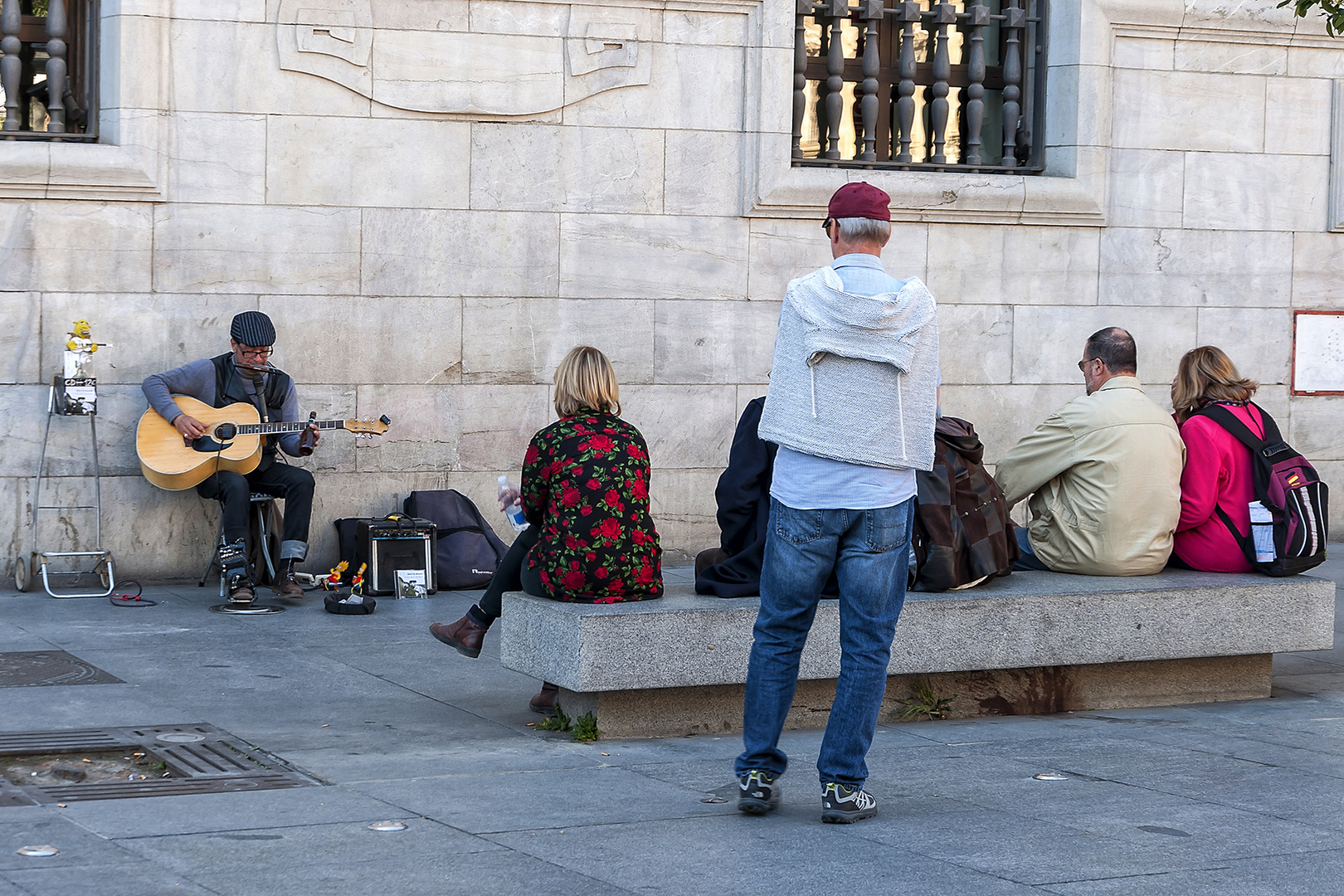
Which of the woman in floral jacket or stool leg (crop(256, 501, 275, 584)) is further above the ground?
the woman in floral jacket

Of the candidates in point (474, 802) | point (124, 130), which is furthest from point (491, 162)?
point (474, 802)

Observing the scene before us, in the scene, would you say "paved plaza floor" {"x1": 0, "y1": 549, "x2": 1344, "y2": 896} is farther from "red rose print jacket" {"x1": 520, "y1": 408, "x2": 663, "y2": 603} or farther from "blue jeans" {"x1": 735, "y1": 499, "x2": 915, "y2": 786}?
"red rose print jacket" {"x1": 520, "y1": 408, "x2": 663, "y2": 603}

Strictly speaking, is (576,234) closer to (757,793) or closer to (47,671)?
(47,671)

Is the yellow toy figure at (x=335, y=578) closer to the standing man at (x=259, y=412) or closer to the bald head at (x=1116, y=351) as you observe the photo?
the standing man at (x=259, y=412)

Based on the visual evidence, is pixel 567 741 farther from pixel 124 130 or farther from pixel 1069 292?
pixel 1069 292

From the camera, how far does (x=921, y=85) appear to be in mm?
10898

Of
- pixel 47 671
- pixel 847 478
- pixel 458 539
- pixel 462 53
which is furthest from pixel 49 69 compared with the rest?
pixel 847 478

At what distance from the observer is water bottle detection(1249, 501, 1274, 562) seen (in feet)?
21.8

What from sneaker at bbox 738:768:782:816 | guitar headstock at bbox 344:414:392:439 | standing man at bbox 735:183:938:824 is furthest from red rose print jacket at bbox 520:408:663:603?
guitar headstock at bbox 344:414:392:439

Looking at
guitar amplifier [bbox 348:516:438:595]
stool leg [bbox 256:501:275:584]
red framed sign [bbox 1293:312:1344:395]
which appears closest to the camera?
stool leg [bbox 256:501:275:584]

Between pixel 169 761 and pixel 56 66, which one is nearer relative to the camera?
pixel 169 761

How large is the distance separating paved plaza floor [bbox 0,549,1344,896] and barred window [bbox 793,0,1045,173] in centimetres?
486

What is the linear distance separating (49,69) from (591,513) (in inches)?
202

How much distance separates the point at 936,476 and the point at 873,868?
2108mm
